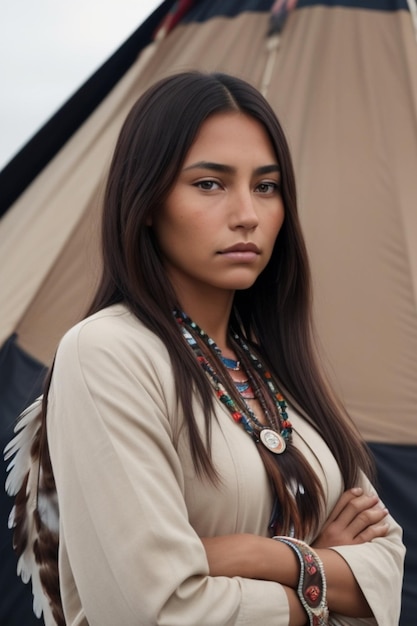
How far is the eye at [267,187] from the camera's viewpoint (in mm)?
1746

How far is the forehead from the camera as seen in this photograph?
167cm

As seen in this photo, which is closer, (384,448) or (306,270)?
(306,270)

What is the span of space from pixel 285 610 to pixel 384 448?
1597 millimetres

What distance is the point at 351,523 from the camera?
5.71 feet

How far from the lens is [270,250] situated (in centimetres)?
173

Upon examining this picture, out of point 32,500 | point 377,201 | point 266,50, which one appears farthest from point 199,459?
point 266,50

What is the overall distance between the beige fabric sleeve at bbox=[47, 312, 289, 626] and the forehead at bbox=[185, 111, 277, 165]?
0.32 meters

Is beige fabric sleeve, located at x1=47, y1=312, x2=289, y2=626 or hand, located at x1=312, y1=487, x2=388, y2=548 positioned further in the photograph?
hand, located at x1=312, y1=487, x2=388, y2=548

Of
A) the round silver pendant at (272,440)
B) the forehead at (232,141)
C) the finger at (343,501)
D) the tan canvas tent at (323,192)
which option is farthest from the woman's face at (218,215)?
the tan canvas tent at (323,192)

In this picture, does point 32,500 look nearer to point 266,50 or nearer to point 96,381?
point 96,381

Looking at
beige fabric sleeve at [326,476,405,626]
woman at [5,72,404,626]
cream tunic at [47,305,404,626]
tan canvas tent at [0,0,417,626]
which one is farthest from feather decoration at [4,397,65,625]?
tan canvas tent at [0,0,417,626]

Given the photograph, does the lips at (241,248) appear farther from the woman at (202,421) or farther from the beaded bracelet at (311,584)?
the beaded bracelet at (311,584)

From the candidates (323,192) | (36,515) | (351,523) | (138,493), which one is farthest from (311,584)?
(323,192)

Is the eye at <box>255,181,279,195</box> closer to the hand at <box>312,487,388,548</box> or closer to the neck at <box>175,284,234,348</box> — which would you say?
the neck at <box>175,284,234,348</box>
